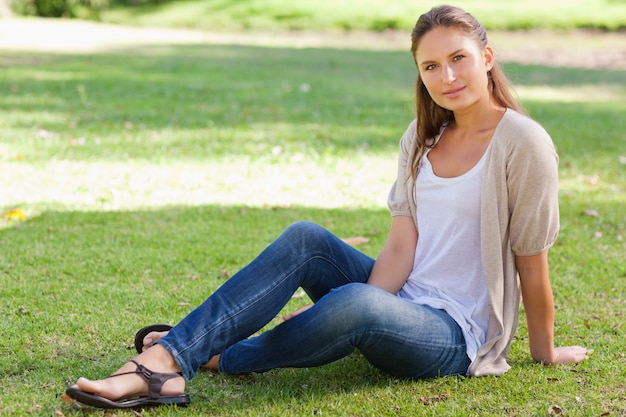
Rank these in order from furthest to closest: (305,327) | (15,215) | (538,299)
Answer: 1. (15,215)
2. (538,299)
3. (305,327)

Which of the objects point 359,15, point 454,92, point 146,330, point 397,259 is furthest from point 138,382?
point 359,15

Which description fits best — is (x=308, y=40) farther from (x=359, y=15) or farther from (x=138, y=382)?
(x=138, y=382)

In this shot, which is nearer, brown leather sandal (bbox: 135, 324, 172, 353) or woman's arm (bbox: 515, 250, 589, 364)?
woman's arm (bbox: 515, 250, 589, 364)

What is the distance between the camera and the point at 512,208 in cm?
290

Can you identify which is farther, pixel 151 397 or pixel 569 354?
pixel 569 354

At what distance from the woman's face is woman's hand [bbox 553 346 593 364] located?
1044mm

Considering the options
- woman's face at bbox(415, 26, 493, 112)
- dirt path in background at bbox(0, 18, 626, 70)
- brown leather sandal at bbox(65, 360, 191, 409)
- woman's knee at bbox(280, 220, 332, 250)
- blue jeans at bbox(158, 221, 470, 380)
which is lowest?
dirt path in background at bbox(0, 18, 626, 70)

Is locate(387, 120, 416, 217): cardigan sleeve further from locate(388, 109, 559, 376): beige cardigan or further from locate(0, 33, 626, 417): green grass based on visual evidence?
locate(0, 33, 626, 417): green grass

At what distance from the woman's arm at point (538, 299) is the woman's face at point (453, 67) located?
2.03 ft

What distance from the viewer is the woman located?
2.78 meters

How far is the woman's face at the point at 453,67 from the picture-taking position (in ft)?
9.84

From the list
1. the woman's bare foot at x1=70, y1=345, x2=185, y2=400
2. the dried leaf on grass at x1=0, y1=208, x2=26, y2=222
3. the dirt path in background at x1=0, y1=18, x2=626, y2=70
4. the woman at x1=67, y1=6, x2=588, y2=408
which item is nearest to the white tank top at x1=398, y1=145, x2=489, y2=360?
the woman at x1=67, y1=6, x2=588, y2=408

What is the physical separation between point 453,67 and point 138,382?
155 cm

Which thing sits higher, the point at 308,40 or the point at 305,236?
the point at 305,236
